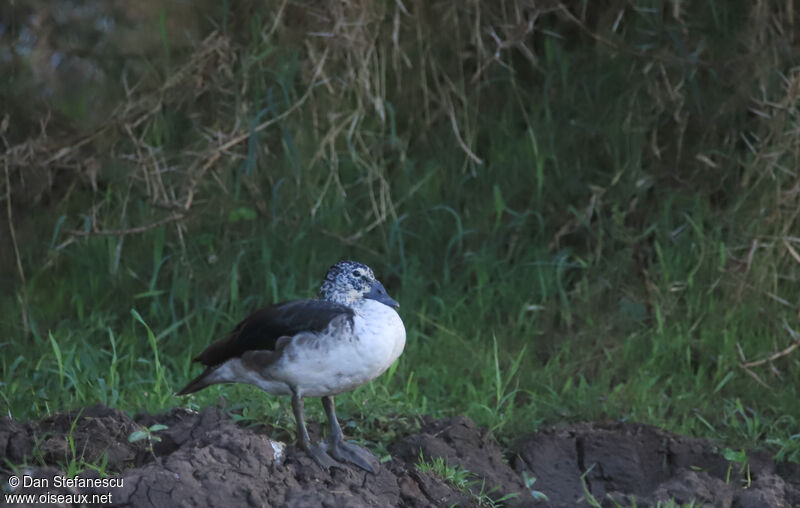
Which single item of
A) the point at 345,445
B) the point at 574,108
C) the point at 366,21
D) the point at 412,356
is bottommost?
the point at 412,356

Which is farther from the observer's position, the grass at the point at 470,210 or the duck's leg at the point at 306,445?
the grass at the point at 470,210

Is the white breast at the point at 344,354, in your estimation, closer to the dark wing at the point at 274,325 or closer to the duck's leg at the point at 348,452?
the dark wing at the point at 274,325

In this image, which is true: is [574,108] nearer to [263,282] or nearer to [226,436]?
[263,282]

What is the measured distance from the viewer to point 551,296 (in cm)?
570

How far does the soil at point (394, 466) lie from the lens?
324 cm

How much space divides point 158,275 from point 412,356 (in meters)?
1.44

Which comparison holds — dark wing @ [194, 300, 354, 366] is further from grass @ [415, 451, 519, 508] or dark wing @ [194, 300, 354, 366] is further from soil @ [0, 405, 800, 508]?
grass @ [415, 451, 519, 508]

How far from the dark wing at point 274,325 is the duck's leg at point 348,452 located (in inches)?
14.3

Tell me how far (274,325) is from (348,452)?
504 mm

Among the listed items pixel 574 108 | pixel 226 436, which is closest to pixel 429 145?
pixel 574 108

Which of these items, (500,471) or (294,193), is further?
(294,193)

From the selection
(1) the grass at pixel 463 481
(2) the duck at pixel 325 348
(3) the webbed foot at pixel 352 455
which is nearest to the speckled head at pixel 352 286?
(2) the duck at pixel 325 348

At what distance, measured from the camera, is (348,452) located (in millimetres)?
3773

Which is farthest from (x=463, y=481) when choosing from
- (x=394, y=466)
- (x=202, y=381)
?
(x=202, y=381)
